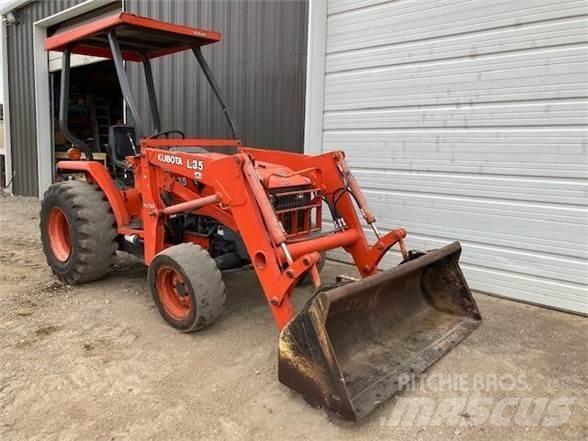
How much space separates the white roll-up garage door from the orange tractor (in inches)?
46.5

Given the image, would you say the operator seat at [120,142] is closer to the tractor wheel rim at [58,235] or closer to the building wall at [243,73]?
the tractor wheel rim at [58,235]

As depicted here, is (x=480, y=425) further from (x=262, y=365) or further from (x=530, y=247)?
(x=530, y=247)

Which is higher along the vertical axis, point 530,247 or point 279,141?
point 279,141

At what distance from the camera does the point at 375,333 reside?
3.14 m

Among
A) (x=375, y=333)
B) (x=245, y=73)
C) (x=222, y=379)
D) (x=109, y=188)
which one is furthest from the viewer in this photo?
(x=245, y=73)

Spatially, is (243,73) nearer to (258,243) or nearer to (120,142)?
(120,142)

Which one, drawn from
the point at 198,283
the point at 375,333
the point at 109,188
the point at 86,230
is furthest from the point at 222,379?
the point at 109,188

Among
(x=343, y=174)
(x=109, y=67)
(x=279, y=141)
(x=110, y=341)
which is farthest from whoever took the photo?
(x=109, y=67)

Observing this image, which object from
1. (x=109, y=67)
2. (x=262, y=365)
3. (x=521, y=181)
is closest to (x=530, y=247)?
(x=521, y=181)

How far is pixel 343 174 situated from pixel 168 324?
183cm

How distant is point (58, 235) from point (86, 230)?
0.82 m

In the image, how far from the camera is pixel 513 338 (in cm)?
369

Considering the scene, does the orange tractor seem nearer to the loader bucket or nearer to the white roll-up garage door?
the loader bucket

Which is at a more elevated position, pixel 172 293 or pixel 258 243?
pixel 258 243
